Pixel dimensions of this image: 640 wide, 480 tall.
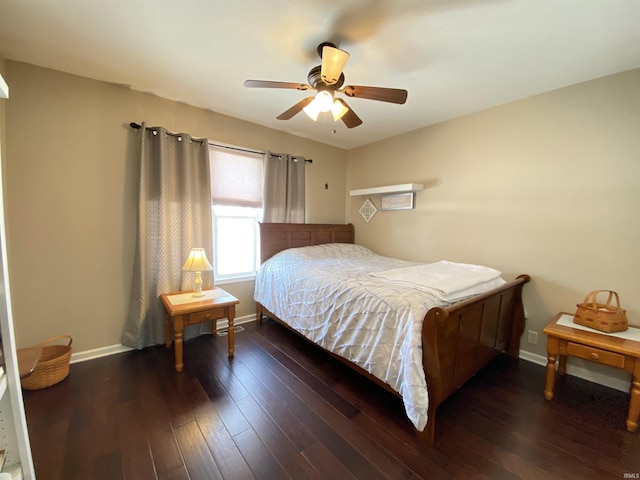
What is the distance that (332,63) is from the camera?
159cm

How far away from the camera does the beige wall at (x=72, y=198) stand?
80.6 inches

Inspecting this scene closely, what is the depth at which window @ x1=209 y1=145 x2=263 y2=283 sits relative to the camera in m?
3.01

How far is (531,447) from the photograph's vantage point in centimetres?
153

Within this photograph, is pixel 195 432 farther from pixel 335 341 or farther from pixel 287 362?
pixel 335 341

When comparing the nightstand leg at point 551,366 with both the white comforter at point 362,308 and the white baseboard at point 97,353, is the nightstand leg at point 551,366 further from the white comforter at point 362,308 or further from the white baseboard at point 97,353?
the white baseboard at point 97,353

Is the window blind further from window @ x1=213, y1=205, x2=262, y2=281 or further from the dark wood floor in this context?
the dark wood floor

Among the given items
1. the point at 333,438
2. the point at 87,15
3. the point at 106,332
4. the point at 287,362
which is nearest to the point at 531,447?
the point at 333,438

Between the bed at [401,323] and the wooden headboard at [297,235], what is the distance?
0.86ft

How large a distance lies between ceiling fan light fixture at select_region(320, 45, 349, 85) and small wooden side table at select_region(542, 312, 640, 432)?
234 centimetres

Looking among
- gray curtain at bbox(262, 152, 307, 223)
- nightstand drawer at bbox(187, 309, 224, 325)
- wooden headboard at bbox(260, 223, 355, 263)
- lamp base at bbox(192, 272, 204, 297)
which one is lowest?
nightstand drawer at bbox(187, 309, 224, 325)

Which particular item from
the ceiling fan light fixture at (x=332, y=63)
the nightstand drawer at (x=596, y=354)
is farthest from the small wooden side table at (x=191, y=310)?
the nightstand drawer at (x=596, y=354)

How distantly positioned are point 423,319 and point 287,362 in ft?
4.51

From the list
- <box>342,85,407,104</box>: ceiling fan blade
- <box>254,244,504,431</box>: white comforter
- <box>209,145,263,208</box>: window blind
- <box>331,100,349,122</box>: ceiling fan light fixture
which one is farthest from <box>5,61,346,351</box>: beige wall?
<box>342,85,407,104</box>: ceiling fan blade

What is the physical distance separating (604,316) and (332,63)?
2.55m
